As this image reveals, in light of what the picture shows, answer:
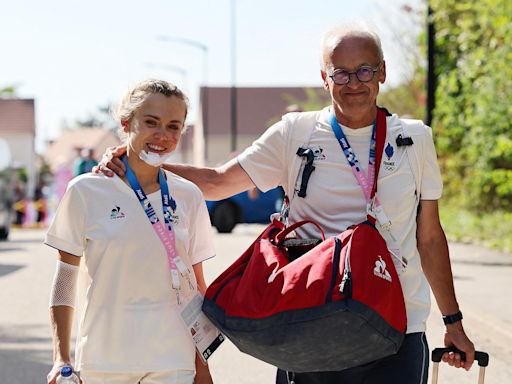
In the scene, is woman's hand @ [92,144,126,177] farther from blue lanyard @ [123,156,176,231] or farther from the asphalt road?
the asphalt road

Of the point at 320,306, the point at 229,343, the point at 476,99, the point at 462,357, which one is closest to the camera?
the point at 320,306

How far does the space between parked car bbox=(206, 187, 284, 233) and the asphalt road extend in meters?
8.00

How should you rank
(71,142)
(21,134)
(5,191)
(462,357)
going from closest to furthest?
(462,357) < (5,191) < (21,134) < (71,142)

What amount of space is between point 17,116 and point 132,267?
326ft

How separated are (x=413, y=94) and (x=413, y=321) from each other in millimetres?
26713

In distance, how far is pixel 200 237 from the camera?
3.95 meters

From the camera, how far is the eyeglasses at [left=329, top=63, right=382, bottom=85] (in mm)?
3760

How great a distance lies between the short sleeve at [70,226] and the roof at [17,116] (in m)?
97.7

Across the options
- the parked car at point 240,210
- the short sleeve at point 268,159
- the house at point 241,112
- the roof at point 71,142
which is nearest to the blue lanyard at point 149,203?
the short sleeve at point 268,159

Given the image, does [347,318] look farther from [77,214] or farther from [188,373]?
[77,214]

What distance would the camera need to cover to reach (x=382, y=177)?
12.3 ft

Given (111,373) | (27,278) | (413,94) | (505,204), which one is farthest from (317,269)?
(413,94)

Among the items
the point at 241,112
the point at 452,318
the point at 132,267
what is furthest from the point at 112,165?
the point at 241,112

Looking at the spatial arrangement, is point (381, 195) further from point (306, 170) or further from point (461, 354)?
point (461, 354)
